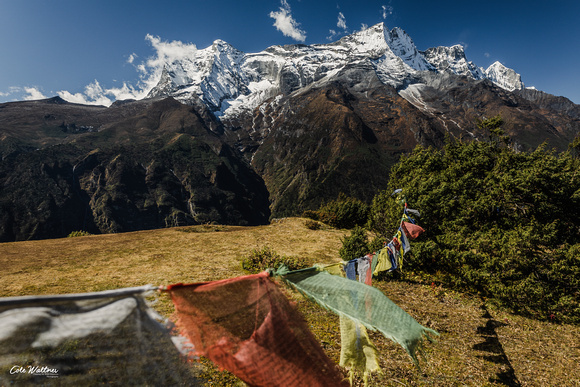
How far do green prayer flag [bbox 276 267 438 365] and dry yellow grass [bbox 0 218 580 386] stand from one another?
2.86 meters

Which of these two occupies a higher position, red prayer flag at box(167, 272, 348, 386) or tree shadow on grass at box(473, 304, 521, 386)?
red prayer flag at box(167, 272, 348, 386)

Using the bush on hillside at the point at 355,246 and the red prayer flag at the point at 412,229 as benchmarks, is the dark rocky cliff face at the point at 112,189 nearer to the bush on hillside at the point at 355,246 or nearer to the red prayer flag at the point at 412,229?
the bush on hillside at the point at 355,246

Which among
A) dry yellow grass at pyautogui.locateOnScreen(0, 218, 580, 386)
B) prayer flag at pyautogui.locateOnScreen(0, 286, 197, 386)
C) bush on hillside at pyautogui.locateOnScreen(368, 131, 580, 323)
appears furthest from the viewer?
bush on hillside at pyautogui.locateOnScreen(368, 131, 580, 323)

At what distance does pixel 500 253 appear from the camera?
36.7 ft

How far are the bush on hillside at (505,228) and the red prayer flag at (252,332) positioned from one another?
36.4 feet

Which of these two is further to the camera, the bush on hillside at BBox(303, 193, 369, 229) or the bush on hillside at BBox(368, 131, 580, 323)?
the bush on hillside at BBox(303, 193, 369, 229)

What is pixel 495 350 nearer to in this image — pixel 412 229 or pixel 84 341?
pixel 412 229

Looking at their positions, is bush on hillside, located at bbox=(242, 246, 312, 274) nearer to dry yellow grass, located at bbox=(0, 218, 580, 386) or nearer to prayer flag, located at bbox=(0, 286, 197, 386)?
dry yellow grass, located at bbox=(0, 218, 580, 386)

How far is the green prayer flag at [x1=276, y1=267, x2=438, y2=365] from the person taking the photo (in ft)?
12.6

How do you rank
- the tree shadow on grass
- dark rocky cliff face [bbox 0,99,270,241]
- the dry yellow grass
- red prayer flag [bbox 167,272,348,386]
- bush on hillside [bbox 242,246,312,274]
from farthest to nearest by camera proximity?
dark rocky cliff face [bbox 0,99,270,241], bush on hillside [bbox 242,246,312,274], the dry yellow grass, the tree shadow on grass, red prayer flag [bbox 167,272,348,386]

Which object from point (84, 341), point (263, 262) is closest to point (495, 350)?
point (263, 262)

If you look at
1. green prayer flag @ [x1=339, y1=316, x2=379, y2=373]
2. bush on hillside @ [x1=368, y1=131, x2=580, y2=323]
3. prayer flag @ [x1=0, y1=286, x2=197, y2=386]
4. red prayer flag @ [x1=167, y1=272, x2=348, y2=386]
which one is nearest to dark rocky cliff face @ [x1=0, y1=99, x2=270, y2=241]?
bush on hillside @ [x1=368, y1=131, x2=580, y2=323]

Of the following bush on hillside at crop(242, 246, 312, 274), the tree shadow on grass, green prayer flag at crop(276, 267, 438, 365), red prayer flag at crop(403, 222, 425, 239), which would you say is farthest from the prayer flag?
bush on hillside at crop(242, 246, 312, 274)

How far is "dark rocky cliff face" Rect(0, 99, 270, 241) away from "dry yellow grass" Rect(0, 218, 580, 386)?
14550 cm
